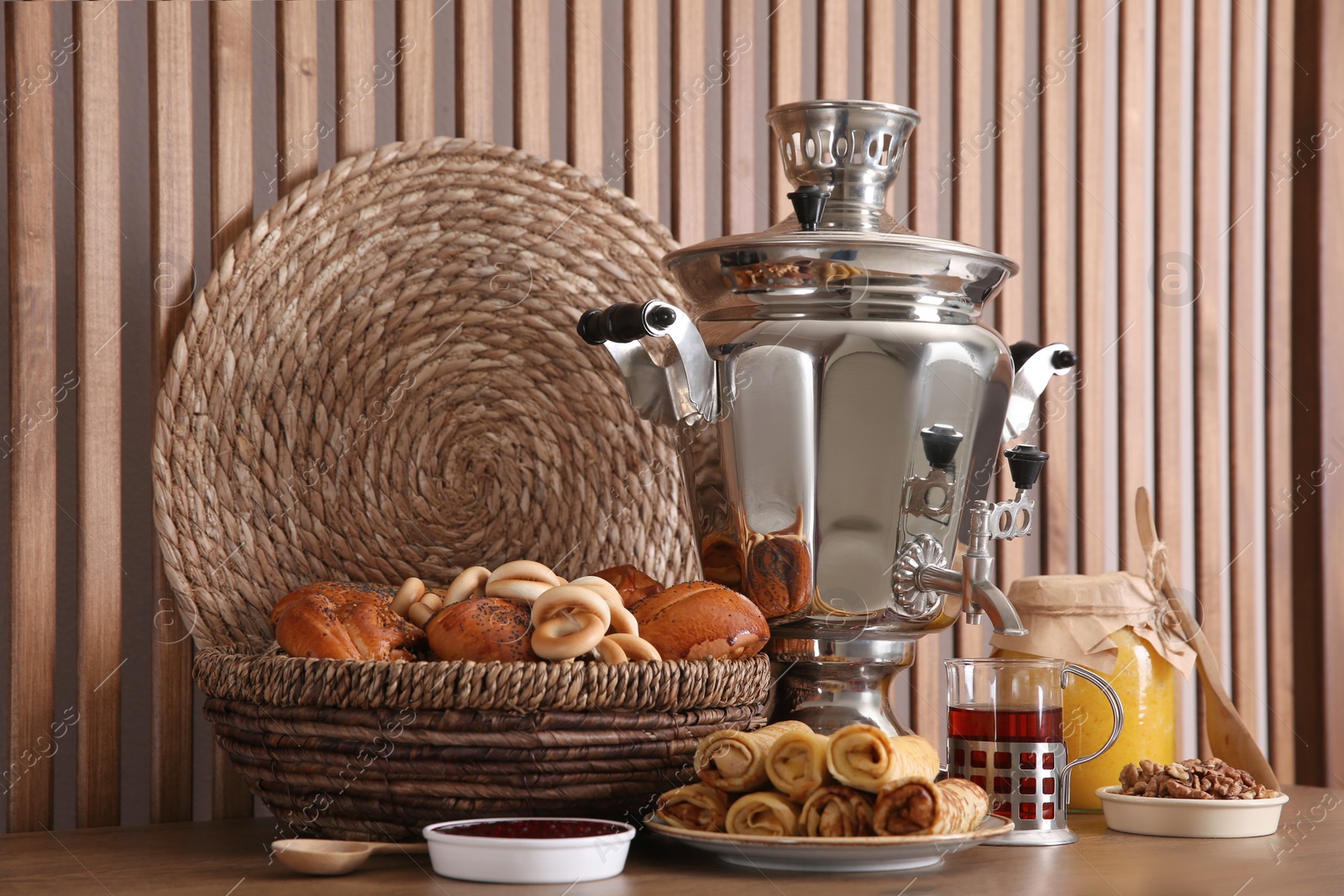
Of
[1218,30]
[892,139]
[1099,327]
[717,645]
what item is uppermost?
[1218,30]

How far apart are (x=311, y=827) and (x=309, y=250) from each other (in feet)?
1.60

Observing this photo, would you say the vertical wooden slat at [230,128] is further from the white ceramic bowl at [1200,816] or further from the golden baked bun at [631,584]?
the white ceramic bowl at [1200,816]

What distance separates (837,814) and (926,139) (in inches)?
33.6

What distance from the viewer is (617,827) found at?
0.80m

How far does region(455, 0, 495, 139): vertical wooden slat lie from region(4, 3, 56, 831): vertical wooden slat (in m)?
0.34

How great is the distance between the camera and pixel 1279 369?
1.57 m

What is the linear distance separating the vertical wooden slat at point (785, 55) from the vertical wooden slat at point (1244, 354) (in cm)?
55

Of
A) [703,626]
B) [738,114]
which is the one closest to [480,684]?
[703,626]

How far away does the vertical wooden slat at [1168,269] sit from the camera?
5.01 ft


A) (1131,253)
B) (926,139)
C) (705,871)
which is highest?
(926,139)

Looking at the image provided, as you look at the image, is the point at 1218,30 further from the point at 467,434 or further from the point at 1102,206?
the point at 467,434

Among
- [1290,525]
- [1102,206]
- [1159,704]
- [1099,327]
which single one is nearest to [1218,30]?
[1102,206]

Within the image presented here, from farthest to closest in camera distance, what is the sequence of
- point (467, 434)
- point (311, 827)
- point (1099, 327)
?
point (1099, 327), point (467, 434), point (311, 827)

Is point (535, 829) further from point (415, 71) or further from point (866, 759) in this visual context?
point (415, 71)
